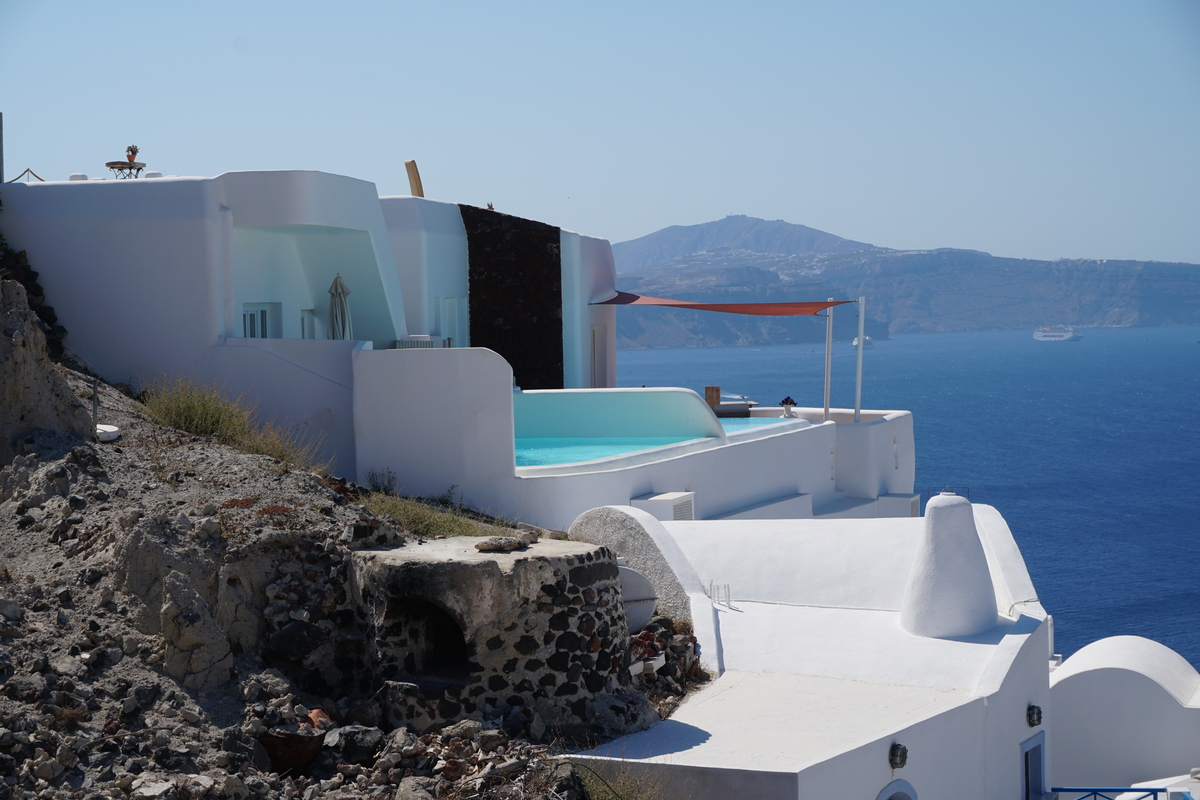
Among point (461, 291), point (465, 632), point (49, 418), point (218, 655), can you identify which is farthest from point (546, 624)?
point (461, 291)

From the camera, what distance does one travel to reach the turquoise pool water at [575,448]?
17.8 m

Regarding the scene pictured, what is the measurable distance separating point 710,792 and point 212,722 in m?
3.89

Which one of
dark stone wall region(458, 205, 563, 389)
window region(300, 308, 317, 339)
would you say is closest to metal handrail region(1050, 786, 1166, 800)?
window region(300, 308, 317, 339)

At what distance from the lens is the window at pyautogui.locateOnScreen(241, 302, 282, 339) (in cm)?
1773

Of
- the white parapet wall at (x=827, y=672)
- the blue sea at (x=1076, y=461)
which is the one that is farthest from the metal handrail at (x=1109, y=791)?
the blue sea at (x=1076, y=461)

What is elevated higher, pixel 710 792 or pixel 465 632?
pixel 465 632

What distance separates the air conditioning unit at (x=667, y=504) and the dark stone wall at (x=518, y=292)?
774 cm

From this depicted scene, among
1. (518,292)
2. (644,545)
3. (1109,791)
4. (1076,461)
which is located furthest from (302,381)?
(1076,461)

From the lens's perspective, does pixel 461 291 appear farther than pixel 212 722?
Yes

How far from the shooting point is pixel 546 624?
987 centimetres

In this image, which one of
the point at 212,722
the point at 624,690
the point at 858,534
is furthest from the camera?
the point at 858,534

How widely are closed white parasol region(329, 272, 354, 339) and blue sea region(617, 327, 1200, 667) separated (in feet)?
32.6

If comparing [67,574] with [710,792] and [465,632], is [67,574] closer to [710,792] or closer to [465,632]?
[465,632]

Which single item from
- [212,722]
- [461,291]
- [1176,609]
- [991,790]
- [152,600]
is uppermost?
[461,291]
